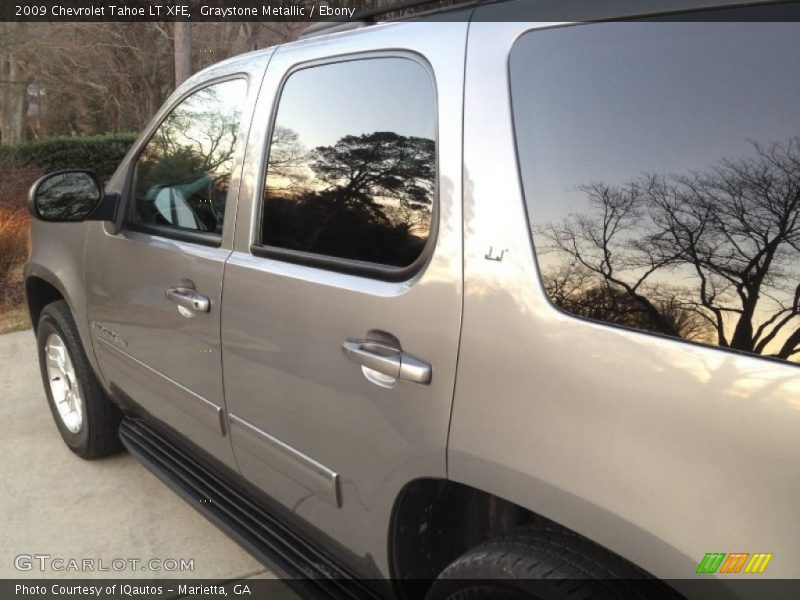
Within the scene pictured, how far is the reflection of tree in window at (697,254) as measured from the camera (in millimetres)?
1087

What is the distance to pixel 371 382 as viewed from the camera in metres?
1.68

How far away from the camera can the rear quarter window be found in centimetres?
110

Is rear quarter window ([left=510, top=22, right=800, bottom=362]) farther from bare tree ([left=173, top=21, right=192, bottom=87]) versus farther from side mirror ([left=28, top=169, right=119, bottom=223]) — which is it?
bare tree ([left=173, top=21, right=192, bottom=87])

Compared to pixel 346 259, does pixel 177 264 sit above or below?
below

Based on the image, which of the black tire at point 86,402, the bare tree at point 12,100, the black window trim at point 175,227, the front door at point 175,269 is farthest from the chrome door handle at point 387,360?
the bare tree at point 12,100

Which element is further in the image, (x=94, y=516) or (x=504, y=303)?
(x=94, y=516)

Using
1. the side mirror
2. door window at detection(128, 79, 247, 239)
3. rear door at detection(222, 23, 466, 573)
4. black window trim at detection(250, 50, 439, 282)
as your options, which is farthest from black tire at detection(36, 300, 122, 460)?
black window trim at detection(250, 50, 439, 282)

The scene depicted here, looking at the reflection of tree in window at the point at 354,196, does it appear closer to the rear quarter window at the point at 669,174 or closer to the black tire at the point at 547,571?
the rear quarter window at the point at 669,174

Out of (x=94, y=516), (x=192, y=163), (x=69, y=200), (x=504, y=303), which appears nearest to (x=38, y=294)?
(x=69, y=200)

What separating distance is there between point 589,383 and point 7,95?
72.8 feet

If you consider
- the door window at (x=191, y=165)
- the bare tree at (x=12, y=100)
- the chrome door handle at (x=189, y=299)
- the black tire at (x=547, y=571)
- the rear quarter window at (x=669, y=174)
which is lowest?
the bare tree at (x=12, y=100)

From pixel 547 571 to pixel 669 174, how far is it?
0.80 m

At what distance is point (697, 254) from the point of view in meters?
1.19

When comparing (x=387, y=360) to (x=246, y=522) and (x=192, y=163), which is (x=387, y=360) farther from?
(x=192, y=163)
